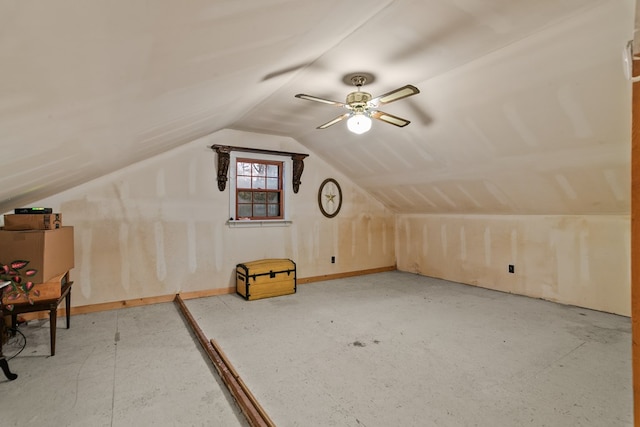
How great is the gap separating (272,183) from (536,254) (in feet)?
13.9

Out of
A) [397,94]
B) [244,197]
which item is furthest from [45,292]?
[397,94]

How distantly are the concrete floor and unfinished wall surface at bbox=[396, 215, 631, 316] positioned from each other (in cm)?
34

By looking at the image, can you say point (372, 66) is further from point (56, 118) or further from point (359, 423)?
point (359, 423)

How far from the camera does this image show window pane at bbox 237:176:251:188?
519 cm

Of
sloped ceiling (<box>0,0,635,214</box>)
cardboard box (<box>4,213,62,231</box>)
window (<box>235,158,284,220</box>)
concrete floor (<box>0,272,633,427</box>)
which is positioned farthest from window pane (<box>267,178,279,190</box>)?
cardboard box (<box>4,213,62,231</box>)

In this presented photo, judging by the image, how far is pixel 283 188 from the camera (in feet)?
17.8

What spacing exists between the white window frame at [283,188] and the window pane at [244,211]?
237 millimetres

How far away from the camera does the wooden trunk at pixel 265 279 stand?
450 cm

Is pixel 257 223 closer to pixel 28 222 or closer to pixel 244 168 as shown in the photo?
pixel 244 168

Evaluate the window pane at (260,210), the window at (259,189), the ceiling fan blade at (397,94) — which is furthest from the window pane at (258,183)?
the ceiling fan blade at (397,94)

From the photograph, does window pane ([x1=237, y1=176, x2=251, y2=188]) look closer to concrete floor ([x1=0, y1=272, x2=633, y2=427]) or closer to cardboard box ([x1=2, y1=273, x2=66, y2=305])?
concrete floor ([x1=0, y1=272, x2=633, y2=427])

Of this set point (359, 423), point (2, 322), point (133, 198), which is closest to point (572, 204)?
point (359, 423)

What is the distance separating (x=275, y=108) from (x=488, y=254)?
13.2 ft

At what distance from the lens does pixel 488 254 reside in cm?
509
